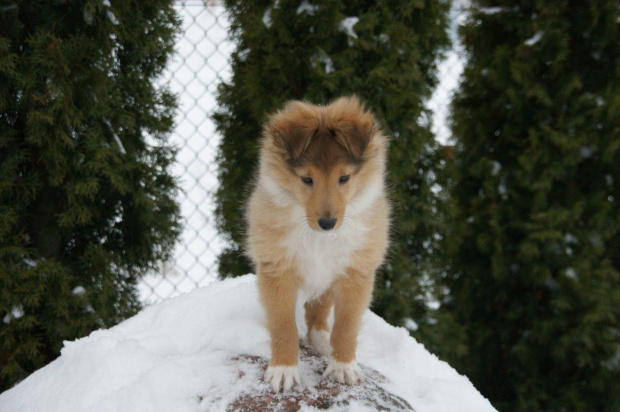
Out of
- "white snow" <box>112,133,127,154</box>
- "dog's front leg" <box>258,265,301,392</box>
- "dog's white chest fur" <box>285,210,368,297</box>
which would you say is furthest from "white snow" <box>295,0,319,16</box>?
"dog's front leg" <box>258,265,301,392</box>

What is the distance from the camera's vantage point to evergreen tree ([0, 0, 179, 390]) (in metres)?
3.72

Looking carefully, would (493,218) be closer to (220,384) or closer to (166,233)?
(166,233)

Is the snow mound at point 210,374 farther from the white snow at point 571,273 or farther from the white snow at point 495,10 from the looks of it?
the white snow at point 495,10

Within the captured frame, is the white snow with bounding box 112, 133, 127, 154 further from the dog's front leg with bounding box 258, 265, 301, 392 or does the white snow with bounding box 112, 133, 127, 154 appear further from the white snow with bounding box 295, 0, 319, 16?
the dog's front leg with bounding box 258, 265, 301, 392

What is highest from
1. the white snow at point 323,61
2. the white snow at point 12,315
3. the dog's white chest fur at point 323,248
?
the white snow at point 323,61

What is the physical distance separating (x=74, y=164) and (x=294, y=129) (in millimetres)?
1859

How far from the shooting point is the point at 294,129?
8.84 feet

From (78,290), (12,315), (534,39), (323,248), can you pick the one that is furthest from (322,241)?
(534,39)

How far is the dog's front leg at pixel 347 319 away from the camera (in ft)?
9.12

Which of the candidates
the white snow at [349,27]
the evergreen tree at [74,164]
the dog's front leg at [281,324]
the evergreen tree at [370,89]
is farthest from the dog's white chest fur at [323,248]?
the white snow at [349,27]

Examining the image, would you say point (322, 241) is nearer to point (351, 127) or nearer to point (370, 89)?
point (351, 127)

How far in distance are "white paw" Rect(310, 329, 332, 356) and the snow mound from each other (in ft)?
0.19

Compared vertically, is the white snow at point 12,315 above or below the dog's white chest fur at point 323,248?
below

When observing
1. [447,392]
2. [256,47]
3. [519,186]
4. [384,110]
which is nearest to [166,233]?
[256,47]
